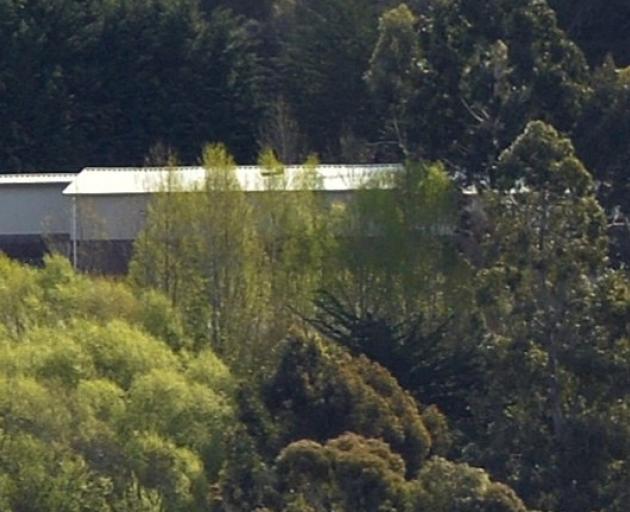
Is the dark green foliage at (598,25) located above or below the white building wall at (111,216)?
above

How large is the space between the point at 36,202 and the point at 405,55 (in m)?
5.50

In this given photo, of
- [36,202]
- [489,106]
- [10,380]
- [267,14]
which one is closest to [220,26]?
[267,14]

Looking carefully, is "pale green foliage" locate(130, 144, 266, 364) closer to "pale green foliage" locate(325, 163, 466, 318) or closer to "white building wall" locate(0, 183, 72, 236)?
"pale green foliage" locate(325, 163, 466, 318)

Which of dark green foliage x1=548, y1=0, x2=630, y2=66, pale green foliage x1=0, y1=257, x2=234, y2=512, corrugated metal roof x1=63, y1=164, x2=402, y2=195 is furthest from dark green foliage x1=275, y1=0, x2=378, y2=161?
pale green foliage x1=0, y1=257, x2=234, y2=512

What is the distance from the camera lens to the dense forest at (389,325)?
22.0 metres

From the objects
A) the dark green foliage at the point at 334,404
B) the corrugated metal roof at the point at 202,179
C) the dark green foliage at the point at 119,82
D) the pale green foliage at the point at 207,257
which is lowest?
the dark green foliage at the point at 334,404

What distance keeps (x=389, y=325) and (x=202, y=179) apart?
3087mm

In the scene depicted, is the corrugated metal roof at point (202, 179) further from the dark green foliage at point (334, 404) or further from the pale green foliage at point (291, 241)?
the dark green foliage at point (334, 404)

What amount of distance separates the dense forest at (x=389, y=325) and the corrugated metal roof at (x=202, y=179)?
0.53ft

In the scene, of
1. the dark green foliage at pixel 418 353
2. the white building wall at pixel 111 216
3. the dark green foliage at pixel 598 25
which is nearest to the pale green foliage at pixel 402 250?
the dark green foliage at pixel 418 353

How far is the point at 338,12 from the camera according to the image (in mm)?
40906

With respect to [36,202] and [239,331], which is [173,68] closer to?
[36,202]

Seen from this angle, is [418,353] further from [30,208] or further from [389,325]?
[30,208]

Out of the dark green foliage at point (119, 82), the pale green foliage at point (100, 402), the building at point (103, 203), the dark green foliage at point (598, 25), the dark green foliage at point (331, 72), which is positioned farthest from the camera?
the dark green foliage at point (331, 72)
